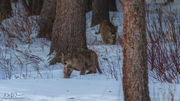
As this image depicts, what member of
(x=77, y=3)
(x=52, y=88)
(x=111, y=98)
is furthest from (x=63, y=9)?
(x=111, y=98)

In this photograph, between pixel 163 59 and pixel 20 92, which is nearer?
pixel 20 92

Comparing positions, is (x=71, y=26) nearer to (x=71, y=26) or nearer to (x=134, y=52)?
(x=71, y=26)

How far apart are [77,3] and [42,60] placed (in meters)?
1.88

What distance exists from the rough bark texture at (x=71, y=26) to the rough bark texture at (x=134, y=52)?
526 cm

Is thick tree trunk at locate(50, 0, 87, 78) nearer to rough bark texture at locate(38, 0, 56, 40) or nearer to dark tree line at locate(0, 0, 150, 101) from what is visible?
dark tree line at locate(0, 0, 150, 101)

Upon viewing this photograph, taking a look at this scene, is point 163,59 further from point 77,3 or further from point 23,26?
point 23,26

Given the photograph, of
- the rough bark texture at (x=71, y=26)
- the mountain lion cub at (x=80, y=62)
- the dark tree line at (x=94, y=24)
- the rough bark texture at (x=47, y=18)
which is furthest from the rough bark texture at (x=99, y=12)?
the mountain lion cub at (x=80, y=62)

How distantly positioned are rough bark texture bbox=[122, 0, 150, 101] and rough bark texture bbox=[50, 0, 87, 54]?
17.3 feet

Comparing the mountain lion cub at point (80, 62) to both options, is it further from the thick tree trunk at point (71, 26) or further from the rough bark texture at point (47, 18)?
the rough bark texture at point (47, 18)

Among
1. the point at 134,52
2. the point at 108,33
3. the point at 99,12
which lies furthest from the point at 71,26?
the point at 99,12

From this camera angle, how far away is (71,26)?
31.5ft

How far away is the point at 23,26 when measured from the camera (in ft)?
42.7

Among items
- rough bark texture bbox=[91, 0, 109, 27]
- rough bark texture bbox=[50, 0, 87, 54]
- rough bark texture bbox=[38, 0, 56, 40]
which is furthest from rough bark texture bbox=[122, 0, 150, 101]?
rough bark texture bbox=[91, 0, 109, 27]

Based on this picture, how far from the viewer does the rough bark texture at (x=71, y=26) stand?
9523mm
